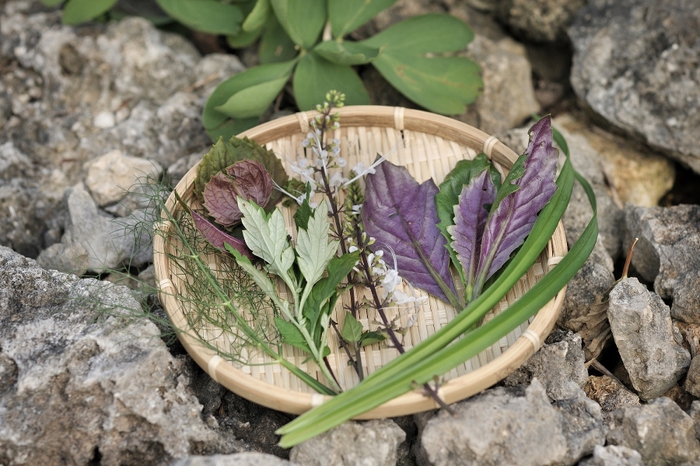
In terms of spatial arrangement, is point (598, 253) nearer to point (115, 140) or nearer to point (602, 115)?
point (602, 115)

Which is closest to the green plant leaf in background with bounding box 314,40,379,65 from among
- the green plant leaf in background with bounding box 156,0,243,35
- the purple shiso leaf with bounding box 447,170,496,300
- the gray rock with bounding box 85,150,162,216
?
the green plant leaf in background with bounding box 156,0,243,35

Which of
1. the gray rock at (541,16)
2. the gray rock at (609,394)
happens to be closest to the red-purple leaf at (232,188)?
the gray rock at (609,394)

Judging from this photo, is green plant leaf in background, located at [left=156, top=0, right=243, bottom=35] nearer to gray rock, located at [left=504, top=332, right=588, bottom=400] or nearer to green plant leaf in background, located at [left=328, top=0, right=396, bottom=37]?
green plant leaf in background, located at [left=328, top=0, right=396, bottom=37]

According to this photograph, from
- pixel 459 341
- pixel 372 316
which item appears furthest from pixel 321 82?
pixel 459 341

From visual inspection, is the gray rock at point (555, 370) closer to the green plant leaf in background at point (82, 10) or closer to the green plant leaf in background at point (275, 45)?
the green plant leaf in background at point (275, 45)

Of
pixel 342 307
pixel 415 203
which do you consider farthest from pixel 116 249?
pixel 415 203

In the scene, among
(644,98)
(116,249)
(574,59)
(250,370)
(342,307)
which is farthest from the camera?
(574,59)

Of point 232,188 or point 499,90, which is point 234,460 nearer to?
point 232,188
